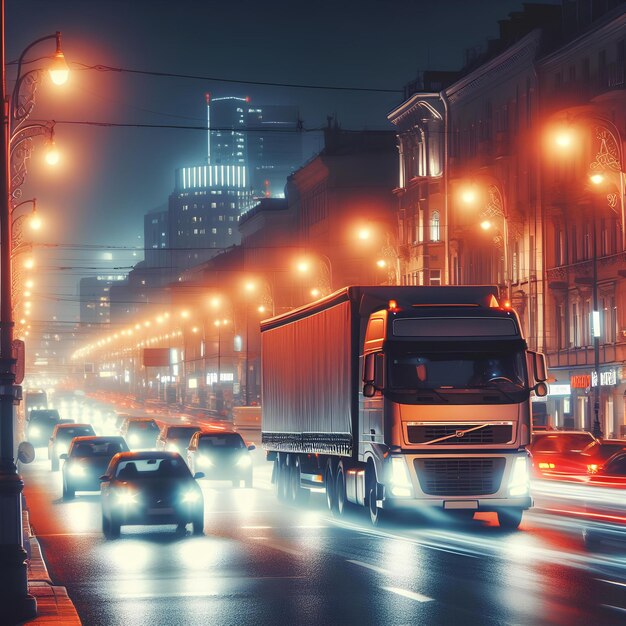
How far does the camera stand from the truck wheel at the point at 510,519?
82.3 feet

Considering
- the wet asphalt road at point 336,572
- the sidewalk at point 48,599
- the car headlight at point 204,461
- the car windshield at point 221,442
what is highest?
the car windshield at point 221,442

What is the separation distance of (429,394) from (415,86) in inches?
2600

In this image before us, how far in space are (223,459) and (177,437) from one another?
37.7 ft

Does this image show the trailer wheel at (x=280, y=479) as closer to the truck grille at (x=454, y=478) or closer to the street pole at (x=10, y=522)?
the truck grille at (x=454, y=478)

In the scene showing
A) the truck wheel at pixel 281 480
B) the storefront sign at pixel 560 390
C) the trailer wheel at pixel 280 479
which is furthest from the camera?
the storefront sign at pixel 560 390

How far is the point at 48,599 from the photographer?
1516cm

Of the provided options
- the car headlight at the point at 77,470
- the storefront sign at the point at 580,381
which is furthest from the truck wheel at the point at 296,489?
the storefront sign at the point at 580,381

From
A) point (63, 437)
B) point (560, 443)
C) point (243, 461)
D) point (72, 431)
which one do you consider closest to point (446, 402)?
point (560, 443)

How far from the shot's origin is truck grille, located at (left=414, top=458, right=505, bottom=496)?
24.5 m

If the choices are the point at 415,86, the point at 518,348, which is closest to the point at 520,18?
the point at 415,86

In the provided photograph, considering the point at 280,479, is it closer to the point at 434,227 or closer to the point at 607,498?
the point at 607,498

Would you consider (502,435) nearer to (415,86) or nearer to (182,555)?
(182,555)

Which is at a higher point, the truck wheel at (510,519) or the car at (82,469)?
the car at (82,469)

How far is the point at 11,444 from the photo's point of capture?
15.1 m
